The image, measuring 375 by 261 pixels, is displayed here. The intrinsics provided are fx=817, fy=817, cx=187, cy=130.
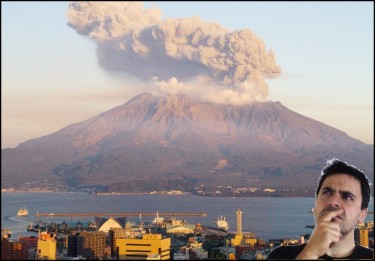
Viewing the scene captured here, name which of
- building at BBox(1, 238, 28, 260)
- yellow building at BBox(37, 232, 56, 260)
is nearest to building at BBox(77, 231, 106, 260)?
yellow building at BBox(37, 232, 56, 260)

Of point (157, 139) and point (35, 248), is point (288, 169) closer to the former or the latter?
point (157, 139)

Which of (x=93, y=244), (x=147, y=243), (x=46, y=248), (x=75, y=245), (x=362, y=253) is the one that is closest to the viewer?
(x=362, y=253)

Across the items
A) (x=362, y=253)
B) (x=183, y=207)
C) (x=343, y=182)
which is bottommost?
(x=362, y=253)

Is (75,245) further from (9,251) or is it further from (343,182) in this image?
(343,182)

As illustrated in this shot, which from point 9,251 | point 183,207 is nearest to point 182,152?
point 183,207

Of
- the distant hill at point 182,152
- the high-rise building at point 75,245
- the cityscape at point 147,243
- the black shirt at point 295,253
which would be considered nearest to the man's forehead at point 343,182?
the black shirt at point 295,253
